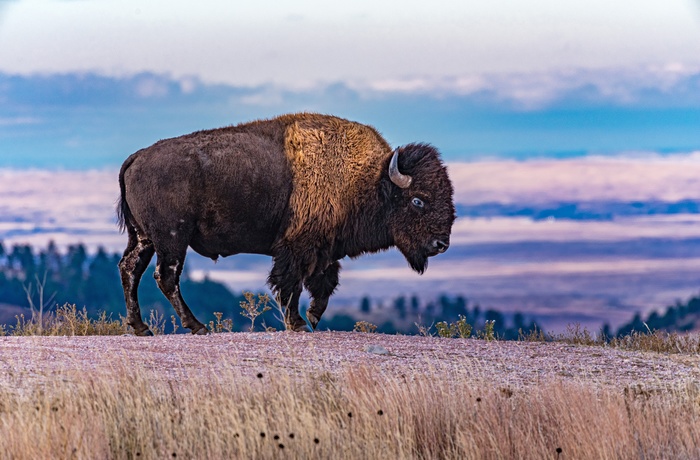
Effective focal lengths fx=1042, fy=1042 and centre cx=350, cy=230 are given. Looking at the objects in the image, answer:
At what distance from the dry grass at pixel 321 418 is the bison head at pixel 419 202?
194 inches

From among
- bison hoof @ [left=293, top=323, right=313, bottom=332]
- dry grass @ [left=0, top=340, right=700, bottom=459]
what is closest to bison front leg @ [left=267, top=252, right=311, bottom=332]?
bison hoof @ [left=293, top=323, right=313, bottom=332]

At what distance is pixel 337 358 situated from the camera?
36.4ft

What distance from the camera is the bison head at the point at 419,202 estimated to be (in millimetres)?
14602

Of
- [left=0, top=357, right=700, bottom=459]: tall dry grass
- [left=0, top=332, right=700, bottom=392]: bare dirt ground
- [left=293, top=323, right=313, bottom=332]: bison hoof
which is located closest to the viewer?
[left=0, top=357, right=700, bottom=459]: tall dry grass

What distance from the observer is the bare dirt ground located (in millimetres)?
10070

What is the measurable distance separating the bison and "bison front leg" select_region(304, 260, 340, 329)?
2 cm

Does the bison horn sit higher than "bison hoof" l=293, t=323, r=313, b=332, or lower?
higher

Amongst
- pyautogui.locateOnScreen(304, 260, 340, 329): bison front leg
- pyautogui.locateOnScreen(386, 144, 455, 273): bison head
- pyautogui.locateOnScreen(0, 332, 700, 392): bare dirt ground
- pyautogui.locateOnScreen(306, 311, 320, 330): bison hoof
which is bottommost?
pyautogui.locateOnScreen(0, 332, 700, 392): bare dirt ground

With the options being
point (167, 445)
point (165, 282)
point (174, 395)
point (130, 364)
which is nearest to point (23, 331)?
point (165, 282)

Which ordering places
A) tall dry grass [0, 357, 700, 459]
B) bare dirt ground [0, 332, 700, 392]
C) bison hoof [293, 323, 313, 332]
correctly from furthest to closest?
bison hoof [293, 323, 313, 332], bare dirt ground [0, 332, 700, 392], tall dry grass [0, 357, 700, 459]

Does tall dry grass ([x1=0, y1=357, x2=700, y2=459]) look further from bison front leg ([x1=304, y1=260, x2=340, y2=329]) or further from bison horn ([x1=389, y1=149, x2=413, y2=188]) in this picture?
bison horn ([x1=389, y1=149, x2=413, y2=188])

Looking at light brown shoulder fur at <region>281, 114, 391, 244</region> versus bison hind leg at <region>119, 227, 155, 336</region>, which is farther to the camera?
bison hind leg at <region>119, 227, 155, 336</region>

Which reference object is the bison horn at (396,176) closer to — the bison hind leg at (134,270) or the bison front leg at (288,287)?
the bison front leg at (288,287)

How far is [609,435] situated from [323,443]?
235cm
